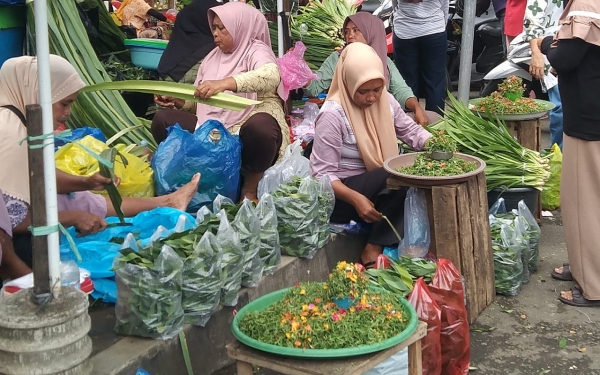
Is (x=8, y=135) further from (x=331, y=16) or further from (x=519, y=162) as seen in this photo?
(x=331, y=16)

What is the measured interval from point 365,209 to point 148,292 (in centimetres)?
141

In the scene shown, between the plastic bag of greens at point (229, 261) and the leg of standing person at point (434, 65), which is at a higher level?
the leg of standing person at point (434, 65)

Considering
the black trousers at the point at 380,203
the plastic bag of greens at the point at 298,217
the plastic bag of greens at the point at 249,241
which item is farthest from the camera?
the black trousers at the point at 380,203

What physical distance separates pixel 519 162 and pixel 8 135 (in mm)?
2920

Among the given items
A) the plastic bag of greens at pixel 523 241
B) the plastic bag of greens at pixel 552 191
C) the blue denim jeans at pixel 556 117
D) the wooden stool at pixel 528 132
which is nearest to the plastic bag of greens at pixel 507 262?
the plastic bag of greens at pixel 523 241

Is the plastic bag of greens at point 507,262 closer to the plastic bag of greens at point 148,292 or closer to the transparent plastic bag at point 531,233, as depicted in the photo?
the transparent plastic bag at point 531,233

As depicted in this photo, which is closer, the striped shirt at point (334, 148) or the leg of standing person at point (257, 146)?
the striped shirt at point (334, 148)

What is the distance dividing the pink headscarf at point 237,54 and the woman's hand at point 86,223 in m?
1.20

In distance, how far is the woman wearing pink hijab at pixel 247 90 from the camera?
161 inches

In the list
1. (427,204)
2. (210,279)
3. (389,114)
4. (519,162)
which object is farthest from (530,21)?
(210,279)

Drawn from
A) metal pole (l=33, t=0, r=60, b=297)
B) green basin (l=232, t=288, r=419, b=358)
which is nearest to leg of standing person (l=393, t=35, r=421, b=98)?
green basin (l=232, t=288, r=419, b=358)

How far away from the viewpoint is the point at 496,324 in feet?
12.4

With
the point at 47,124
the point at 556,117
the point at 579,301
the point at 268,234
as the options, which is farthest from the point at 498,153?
the point at 47,124

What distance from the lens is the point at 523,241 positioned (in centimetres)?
414
